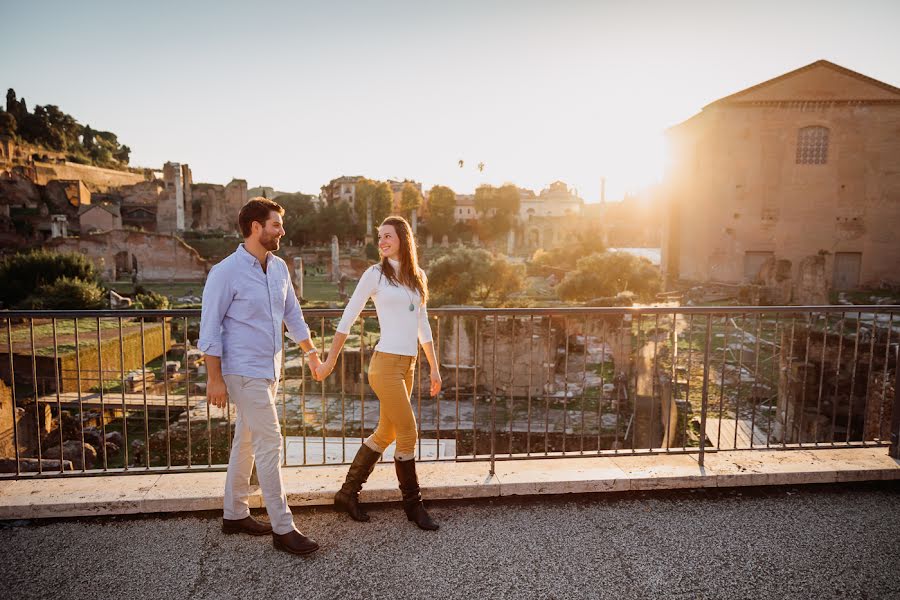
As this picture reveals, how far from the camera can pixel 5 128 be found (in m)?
64.3

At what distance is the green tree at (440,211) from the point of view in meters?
73.9

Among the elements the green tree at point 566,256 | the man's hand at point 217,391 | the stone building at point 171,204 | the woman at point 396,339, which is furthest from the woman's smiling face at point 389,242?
the stone building at point 171,204

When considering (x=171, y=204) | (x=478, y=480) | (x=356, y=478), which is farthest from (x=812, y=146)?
(x=171, y=204)

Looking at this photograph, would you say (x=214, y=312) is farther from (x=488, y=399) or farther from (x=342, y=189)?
(x=342, y=189)

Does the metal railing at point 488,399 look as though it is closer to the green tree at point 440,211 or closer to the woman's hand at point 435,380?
the woman's hand at point 435,380

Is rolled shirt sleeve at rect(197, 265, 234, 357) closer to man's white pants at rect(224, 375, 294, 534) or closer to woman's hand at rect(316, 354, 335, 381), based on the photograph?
man's white pants at rect(224, 375, 294, 534)

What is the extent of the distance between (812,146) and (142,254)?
42.2 m

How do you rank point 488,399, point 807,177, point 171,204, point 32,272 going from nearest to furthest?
point 488,399 → point 32,272 → point 807,177 → point 171,204

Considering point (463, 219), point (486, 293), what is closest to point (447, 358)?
point (486, 293)

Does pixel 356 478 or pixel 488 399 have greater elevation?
pixel 356 478

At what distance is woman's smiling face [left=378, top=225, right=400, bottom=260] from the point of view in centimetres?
345

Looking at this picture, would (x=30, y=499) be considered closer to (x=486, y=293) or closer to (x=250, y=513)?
(x=250, y=513)

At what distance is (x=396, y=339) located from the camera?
3.45 metres

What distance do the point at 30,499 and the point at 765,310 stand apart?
5.49 metres
